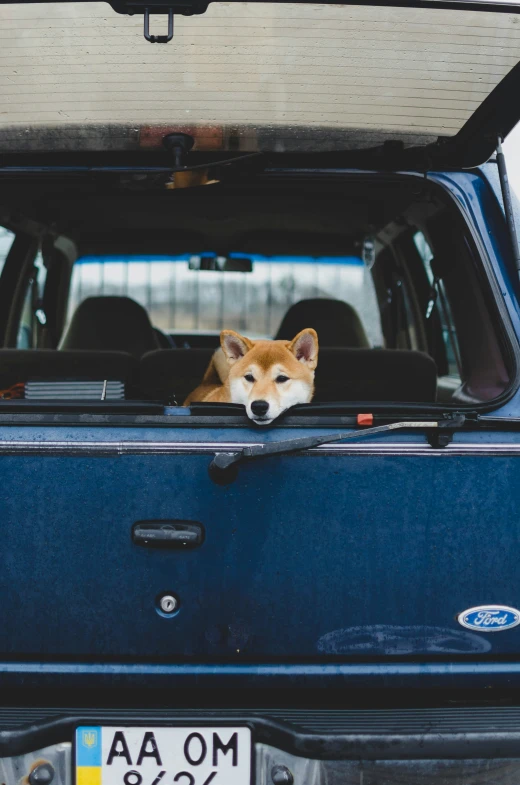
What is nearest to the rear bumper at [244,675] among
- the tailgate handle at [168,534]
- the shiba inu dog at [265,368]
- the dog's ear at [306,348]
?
the tailgate handle at [168,534]

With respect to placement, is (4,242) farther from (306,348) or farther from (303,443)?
(303,443)

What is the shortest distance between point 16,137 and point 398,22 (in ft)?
4.13

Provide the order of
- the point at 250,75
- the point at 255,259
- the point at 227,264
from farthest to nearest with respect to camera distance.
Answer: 1. the point at 255,259
2. the point at 227,264
3. the point at 250,75

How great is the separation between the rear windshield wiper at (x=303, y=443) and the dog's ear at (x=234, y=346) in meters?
1.14

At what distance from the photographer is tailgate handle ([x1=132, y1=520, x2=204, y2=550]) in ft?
6.50

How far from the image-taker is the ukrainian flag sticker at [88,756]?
1901 mm

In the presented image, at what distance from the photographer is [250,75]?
2.14m

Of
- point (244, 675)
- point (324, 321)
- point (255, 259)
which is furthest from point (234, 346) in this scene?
point (255, 259)

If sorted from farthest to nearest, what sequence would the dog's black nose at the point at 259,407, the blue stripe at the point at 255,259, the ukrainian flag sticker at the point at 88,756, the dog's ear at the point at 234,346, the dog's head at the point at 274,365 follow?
the blue stripe at the point at 255,259 < the dog's ear at the point at 234,346 < the dog's head at the point at 274,365 < the dog's black nose at the point at 259,407 < the ukrainian flag sticker at the point at 88,756

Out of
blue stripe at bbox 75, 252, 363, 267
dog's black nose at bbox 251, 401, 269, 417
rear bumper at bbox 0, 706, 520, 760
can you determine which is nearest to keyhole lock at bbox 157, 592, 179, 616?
rear bumper at bbox 0, 706, 520, 760

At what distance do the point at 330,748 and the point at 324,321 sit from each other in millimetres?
2750

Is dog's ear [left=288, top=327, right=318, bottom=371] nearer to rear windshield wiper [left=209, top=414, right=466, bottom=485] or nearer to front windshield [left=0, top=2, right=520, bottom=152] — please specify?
front windshield [left=0, top=2, right=520, bottom=152]

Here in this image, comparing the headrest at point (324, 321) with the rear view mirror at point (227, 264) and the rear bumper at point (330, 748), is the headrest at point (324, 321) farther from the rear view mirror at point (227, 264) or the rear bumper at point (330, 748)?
the rear bumper at point (330, 748)

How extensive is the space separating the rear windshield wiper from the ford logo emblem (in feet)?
1.48
